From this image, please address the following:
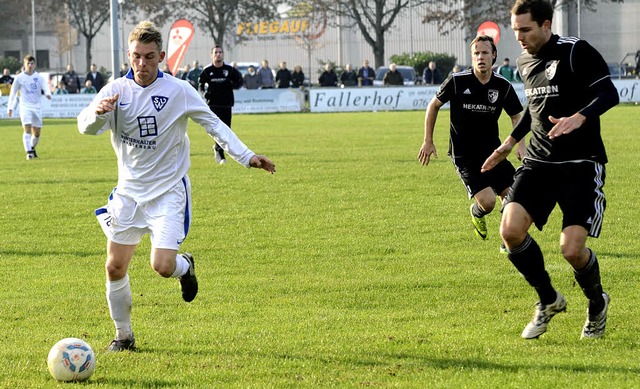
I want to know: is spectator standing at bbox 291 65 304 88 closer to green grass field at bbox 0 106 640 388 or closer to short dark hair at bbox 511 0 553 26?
green grass field at bbox 0 106 640 388

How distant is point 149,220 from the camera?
6613 millimetres

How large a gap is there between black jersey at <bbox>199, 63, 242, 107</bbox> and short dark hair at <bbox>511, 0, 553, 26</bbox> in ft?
46.9

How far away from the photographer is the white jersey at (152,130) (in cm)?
659

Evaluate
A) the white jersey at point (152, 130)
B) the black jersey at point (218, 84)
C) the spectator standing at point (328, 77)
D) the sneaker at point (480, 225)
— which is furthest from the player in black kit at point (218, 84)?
the spectator standing at point (328, 77)

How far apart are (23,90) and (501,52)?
45.6 meters

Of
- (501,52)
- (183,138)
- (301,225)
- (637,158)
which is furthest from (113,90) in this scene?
(501,52)

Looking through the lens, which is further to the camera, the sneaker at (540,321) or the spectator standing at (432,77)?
the spectator standing at (432,77)

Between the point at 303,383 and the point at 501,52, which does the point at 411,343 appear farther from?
the point at 501,52

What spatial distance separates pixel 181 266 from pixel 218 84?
13.9m

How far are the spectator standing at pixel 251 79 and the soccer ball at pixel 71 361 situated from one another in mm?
34261

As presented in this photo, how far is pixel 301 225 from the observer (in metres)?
12.0

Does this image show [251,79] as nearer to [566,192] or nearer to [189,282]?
[189,282]

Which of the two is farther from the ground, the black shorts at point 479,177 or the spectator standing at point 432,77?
the spectator standing at point 432,77

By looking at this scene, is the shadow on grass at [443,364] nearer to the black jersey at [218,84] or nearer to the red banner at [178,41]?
the black jersey at [218,84]
